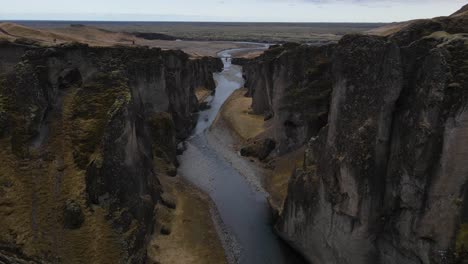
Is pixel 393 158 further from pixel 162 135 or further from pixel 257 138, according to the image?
pixel 257 138

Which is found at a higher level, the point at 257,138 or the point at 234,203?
the point at 257,138

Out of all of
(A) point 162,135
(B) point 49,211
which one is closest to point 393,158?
(B) point 49,211

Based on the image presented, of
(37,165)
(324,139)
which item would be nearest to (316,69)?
(324,139)

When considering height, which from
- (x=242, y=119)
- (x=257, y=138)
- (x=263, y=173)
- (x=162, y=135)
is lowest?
(x=263, y=173)

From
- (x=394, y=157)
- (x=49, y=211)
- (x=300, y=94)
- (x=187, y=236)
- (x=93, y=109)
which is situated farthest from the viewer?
(x=300, y=94)

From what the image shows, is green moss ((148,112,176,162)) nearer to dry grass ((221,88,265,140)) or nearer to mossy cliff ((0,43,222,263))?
mossy cliff ((0,43,222,263))

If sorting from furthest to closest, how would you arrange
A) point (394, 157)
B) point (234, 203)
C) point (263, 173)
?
point (263, 173)
point (234, 203)
point (394, 157)

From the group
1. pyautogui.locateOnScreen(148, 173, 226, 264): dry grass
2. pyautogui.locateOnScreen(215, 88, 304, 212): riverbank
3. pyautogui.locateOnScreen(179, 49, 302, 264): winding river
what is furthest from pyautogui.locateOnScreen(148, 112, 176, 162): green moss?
pyautogui.locateOnScreen(215, 88, 304, 212): riverbank
